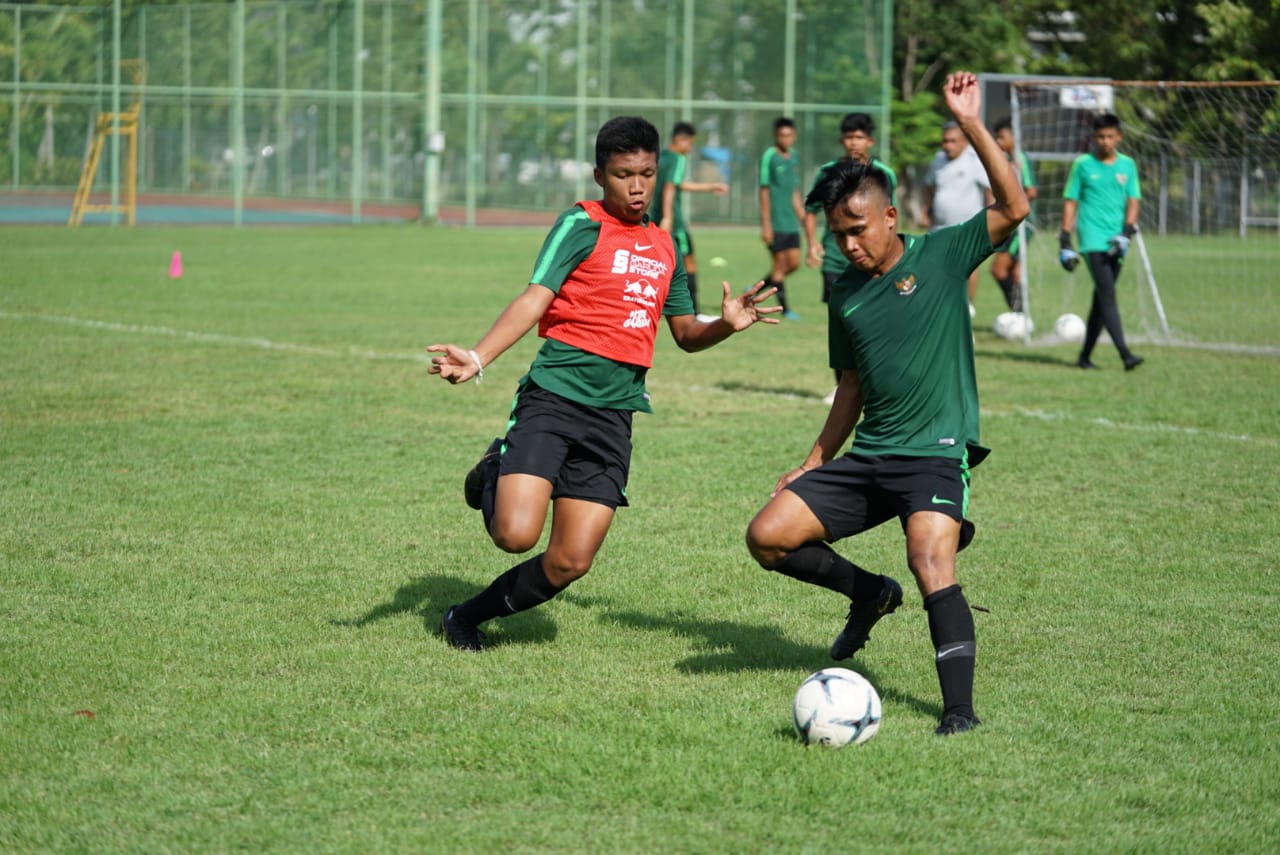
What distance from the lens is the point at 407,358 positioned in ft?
45.5

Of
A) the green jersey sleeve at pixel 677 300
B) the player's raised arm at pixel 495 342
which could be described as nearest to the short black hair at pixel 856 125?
the green jersey sleeve at pixel 677 300

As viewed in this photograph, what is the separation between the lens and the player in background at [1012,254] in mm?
15820

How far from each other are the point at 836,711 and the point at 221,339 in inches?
449

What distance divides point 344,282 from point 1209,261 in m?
13.6

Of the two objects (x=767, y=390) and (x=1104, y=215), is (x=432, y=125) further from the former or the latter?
(x=767, y=390)

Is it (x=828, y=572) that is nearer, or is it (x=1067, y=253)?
(x=828, y=572)

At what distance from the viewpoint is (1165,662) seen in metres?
5.43

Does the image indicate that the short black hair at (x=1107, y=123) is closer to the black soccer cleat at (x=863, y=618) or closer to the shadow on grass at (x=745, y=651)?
the shadow on grass at (x=745, y=651)

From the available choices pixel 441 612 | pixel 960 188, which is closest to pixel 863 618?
pixel 441 612

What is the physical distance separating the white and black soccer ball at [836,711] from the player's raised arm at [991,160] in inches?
57.0

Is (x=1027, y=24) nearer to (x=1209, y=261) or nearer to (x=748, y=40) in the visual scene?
(x=748, y=40)

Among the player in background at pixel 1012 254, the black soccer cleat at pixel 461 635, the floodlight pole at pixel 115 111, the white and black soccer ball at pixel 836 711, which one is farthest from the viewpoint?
the floodlight pole at pixel 115 111

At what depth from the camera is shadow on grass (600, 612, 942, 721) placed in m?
5.23

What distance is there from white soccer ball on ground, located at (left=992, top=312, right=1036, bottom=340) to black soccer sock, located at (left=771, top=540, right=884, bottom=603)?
11.6 m
